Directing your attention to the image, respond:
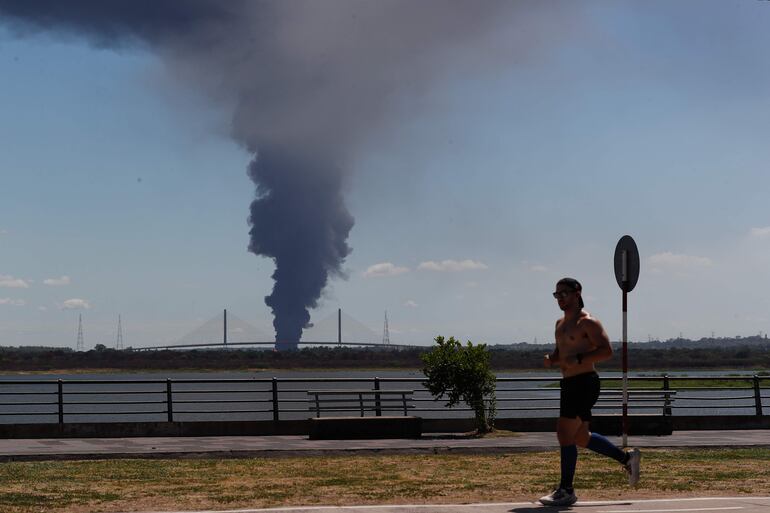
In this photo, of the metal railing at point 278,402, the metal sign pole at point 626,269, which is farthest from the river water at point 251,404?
the metal sign pole at point 626,269

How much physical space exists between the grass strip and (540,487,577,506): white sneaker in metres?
0.63

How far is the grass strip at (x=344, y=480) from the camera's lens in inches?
420

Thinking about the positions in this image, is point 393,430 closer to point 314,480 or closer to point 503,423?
point 503,423

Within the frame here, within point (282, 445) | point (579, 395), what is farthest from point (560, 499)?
point (282, 445)

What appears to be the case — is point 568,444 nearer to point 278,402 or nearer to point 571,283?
point 571,283

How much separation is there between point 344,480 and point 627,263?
3.92 metres

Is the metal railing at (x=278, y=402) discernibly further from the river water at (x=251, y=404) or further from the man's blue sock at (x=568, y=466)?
the man's blue sock at (x=568, y=466)

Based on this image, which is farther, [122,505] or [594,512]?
[122,505]

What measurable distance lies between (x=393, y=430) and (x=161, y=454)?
562 centimetres

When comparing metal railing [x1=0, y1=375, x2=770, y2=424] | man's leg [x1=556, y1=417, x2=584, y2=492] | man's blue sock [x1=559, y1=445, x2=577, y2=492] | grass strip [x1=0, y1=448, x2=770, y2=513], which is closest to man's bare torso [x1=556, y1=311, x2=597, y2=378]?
man's leg [x1=556, y1=417, x2=584, y2=492]

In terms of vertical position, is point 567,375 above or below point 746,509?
above

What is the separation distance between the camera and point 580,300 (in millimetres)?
10391

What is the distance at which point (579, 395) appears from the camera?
1025 cm

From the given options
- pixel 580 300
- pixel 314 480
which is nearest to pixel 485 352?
pixel 314 480
